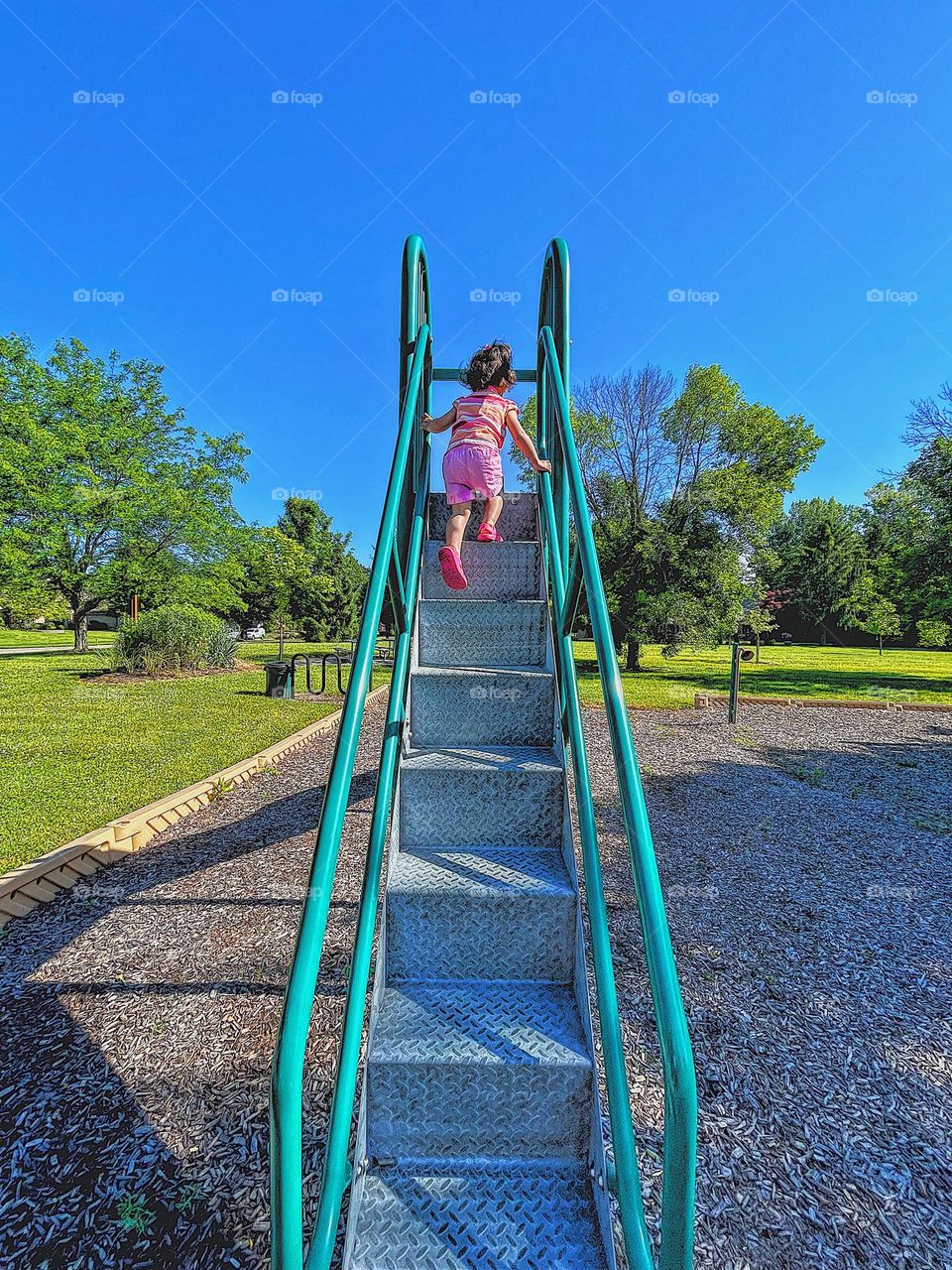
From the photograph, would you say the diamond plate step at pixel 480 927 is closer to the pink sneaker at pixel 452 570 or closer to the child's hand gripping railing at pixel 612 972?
the child's hand gripping railing at pixel 612 972

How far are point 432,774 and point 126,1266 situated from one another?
65.3 inches

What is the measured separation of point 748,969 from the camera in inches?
126

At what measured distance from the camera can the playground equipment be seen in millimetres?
1132

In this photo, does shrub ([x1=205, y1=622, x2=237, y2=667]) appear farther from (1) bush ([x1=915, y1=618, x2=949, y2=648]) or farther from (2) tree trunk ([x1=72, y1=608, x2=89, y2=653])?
(1) bush ([x1=915, y1=618, x2=949, y2=648])

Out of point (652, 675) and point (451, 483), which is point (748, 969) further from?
point (652, 675)

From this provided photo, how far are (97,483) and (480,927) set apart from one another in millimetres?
22630

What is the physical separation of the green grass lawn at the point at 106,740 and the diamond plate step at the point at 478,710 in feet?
11.3

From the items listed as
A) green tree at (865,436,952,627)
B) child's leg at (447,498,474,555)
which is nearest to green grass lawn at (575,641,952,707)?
green tree at (865,436,952,627)

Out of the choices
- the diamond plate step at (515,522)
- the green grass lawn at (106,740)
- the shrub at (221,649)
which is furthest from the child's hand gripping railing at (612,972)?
the shrub at (221,649)

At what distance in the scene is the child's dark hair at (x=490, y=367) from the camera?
3.48 m

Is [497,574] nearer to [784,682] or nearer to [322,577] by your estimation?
[784,682]

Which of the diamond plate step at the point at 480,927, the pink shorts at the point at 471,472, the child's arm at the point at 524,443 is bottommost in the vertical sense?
the diamond plate step at the point at 480,927

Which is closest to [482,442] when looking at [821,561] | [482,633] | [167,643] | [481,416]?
[481,416]

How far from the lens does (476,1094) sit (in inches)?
60.8
